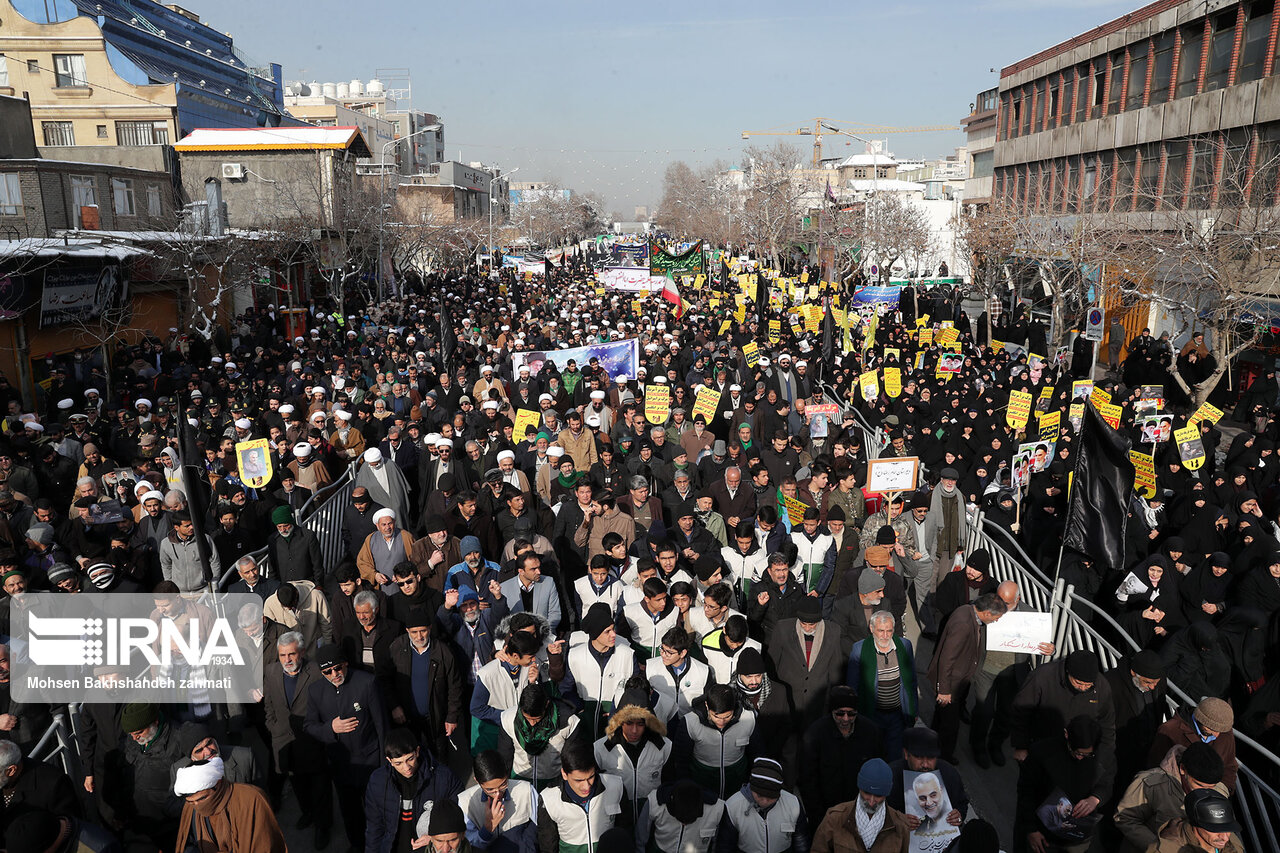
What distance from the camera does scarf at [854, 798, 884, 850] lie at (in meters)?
4.14

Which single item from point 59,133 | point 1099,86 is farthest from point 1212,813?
point 59,133

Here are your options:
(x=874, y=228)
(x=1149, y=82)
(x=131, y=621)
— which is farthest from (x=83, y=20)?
(x=131, y=621)

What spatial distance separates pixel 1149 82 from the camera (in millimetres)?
27438

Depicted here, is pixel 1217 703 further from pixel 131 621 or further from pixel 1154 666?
pixel 131 621

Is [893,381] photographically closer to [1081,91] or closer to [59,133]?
[1081,91]

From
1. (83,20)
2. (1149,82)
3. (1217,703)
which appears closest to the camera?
(1217,703)

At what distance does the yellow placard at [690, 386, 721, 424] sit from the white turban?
29.4ft

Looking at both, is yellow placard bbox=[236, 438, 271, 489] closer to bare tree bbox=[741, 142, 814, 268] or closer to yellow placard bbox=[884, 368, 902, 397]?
yellow placard bbox=[884, 368, 902, 397]

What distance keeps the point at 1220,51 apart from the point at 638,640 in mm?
25745

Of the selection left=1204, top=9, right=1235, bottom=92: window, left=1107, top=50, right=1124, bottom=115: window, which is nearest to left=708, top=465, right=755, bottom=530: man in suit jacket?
left=1204, top=9, right=1235, bottom=92: window

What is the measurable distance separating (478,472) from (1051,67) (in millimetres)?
32465

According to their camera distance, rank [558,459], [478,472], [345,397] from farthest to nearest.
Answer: [345,397], [478,472], [558,459]

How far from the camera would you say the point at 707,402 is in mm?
12445

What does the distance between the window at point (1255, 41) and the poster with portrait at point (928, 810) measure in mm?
23913
